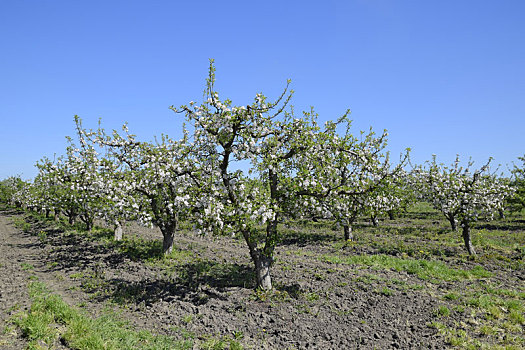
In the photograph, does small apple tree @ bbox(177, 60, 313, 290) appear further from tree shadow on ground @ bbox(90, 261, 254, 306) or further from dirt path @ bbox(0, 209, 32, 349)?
dirt path @ bbox(0, 209, 32, 349)

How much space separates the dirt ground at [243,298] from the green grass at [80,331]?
15.7 inches

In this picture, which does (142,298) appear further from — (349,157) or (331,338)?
(349,157)

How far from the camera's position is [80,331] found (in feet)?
31.1

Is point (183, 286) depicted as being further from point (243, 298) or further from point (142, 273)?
point (142, 273)

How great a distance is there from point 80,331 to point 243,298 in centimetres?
584

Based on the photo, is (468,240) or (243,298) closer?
(243,298)

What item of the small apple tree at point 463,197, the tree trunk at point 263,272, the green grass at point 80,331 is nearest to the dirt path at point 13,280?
the green grass at point 80,331

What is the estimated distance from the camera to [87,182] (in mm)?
23500

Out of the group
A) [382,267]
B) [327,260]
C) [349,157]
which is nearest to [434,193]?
[382,267]

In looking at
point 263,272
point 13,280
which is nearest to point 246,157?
Result: point 263,272

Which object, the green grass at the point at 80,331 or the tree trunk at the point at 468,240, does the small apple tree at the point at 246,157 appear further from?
the tree trunk at the point at 468,240

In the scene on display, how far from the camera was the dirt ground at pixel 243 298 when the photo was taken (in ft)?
33.1

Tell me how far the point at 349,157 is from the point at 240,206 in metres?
5.41

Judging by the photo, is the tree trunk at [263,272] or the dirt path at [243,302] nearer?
the dirt path at [243,302]
